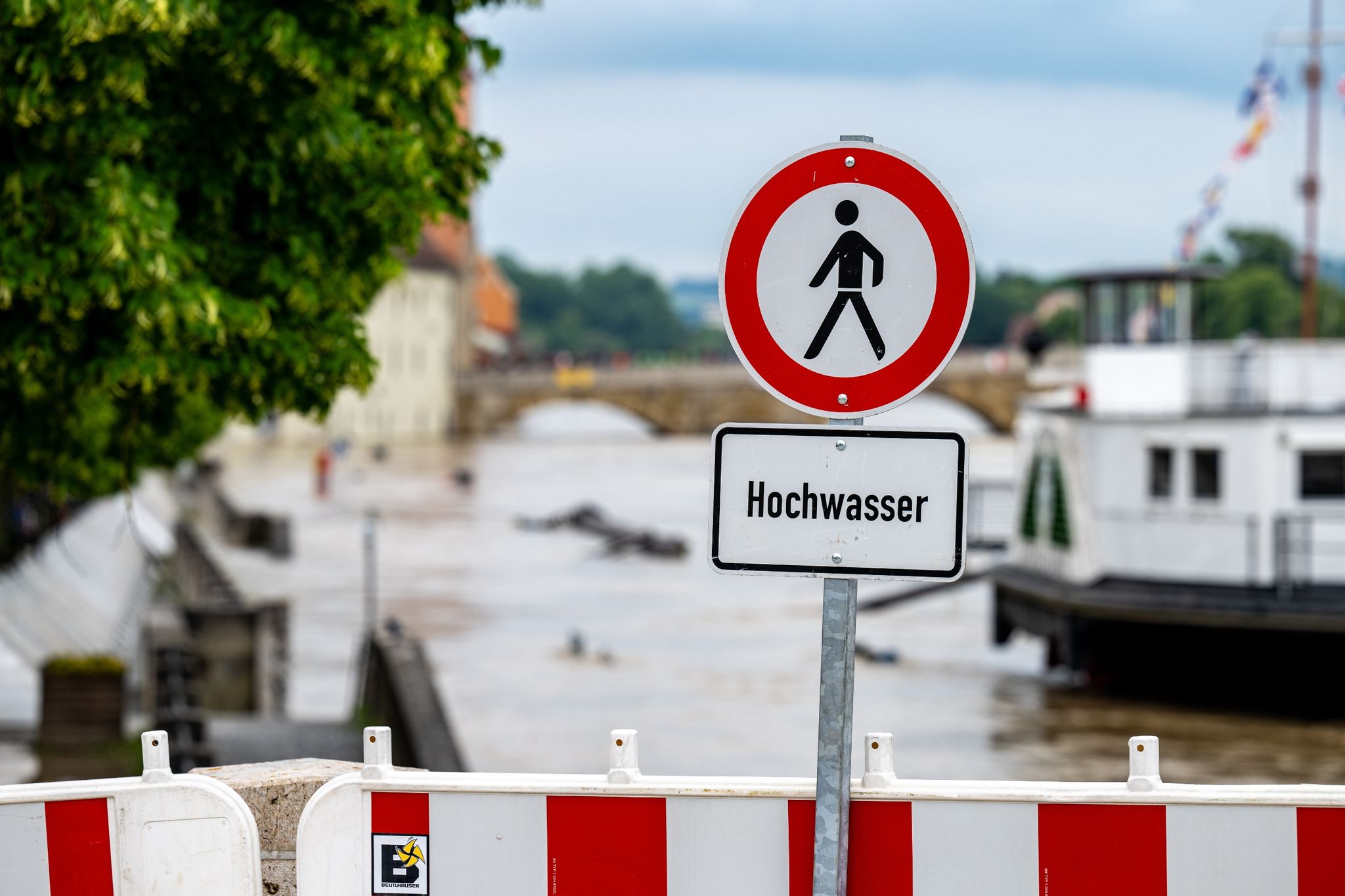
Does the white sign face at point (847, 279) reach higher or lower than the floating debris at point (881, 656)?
higher

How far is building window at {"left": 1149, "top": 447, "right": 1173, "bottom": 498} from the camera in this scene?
2156 centimetres

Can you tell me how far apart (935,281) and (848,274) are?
16 cm

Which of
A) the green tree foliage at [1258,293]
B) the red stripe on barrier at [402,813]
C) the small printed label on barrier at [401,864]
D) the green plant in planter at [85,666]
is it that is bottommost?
the green plant in planter at [85,666]

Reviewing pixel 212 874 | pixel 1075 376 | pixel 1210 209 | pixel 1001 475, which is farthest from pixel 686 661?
pixel 1001 475

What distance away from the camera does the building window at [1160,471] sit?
21562mm

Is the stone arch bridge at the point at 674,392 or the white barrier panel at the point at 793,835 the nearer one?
the white barrier panel at the point at 793,835

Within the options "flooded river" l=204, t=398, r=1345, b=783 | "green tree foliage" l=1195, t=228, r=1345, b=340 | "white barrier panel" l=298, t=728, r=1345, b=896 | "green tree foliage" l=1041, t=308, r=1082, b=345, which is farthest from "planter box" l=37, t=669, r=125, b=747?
"green tree foliage" l=1041, t=308, r=1082, b=345

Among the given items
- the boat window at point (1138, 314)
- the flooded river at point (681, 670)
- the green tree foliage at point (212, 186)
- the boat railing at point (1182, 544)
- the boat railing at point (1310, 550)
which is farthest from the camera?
the boat window at point (1138, 314)

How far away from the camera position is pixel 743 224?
3.56 meters

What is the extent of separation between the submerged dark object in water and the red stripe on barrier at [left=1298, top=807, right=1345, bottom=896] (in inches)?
1505

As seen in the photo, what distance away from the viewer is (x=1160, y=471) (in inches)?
854

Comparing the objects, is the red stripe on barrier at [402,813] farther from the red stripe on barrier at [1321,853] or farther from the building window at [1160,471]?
the building window at [1160,471]

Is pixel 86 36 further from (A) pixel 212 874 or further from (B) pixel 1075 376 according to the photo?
(B) pixel 1075 376

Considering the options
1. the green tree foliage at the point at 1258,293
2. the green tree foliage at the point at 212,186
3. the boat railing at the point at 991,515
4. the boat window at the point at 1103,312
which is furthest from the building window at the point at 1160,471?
the green tree foliage at the point at 1258,293
